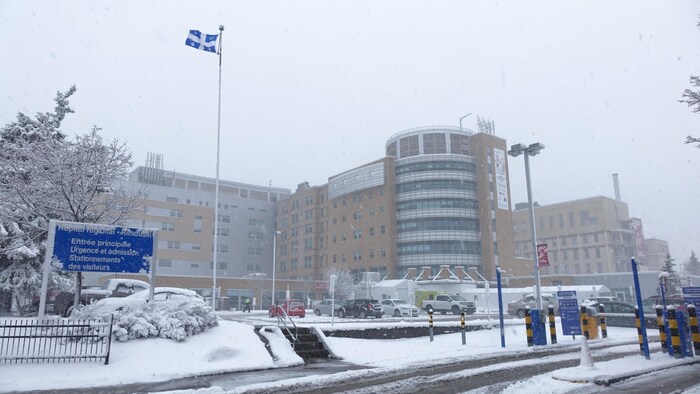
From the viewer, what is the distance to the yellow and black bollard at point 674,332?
1091 cm

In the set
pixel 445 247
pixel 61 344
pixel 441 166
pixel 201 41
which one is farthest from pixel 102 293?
pixel 441 166

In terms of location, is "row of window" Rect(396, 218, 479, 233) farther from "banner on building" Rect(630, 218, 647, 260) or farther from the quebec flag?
the quebec flag

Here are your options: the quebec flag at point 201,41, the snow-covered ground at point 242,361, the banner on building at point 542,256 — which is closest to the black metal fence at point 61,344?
the snow-covered ground at point 242,361

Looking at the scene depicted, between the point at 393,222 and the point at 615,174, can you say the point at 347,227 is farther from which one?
the point at 615,174

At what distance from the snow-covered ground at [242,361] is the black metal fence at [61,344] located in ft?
0.61

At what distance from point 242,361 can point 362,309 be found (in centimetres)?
2332

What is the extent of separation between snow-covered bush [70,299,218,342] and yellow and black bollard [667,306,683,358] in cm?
1132

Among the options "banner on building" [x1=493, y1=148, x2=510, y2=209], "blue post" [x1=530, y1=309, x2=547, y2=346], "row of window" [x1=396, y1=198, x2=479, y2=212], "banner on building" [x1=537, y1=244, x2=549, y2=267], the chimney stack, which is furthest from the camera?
the chimney stack

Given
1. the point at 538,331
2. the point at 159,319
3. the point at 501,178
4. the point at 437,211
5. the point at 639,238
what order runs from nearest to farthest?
the point at 159,319
the point at 538,331
the point at 437,211
the point at 501,178
the point at 639,238

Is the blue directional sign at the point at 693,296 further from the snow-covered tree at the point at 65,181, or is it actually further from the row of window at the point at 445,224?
the row of window at the point at 445,224

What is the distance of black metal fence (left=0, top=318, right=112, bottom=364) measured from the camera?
33.3ft

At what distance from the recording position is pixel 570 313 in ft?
52.4

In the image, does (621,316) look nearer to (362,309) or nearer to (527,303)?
(527,303)

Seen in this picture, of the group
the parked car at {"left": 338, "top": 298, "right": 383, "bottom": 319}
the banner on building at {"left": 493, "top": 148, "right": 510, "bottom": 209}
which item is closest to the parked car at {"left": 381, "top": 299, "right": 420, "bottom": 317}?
the parked car at {"left": 338, "top": 298, "right": 383, "bottom": 319}
